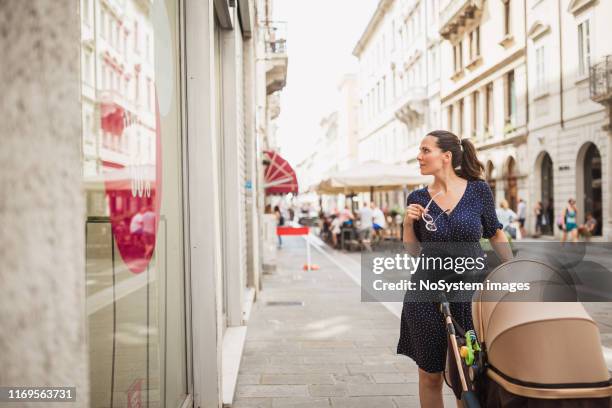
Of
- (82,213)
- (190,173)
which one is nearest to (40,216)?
(82,213)

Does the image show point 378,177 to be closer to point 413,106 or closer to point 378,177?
point 378,177

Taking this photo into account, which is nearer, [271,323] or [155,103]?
[155,103]

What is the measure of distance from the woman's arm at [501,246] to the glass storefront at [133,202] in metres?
1.78

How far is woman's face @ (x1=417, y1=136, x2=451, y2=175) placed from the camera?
344 centimetres

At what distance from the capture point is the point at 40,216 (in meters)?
1.55

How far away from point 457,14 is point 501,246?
114 ft

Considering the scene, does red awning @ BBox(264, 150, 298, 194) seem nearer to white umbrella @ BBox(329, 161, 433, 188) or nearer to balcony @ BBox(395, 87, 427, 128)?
white umbrella @ BBox(329, 161, 433, 188)

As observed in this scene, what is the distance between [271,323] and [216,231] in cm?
378

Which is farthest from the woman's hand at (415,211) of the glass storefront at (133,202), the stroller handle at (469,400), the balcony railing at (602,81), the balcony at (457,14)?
the balcony at (457,14)

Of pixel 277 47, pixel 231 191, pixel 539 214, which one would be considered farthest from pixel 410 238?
pixel 539 214

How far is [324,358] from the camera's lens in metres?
5.95

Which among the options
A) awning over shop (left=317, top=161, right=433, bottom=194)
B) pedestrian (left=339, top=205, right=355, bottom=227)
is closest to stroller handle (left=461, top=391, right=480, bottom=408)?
awning over shop (left=317, top=161, right=433, bottom=194)

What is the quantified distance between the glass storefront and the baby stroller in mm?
1433

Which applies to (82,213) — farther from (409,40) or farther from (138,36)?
(409,40)
